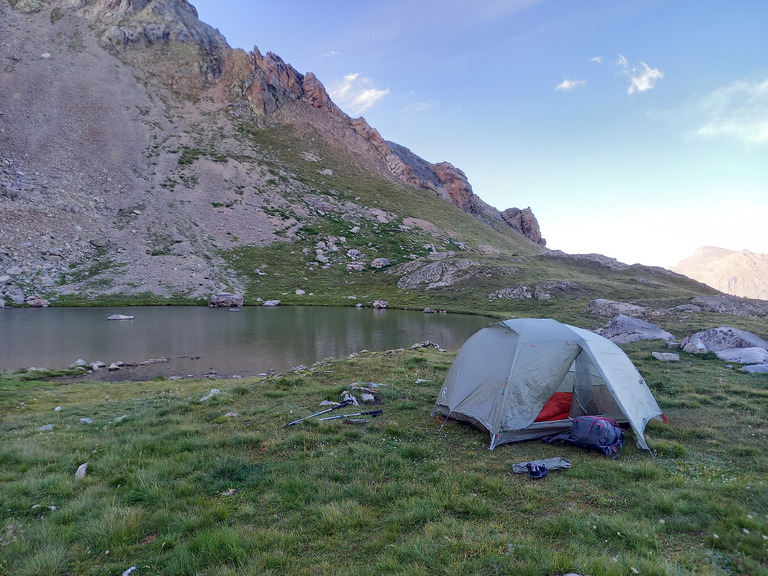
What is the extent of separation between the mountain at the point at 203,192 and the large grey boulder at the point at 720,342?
2576 centimetres

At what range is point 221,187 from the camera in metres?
88.4

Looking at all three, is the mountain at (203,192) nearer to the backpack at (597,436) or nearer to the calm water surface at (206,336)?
the calm water surface at (206,336)

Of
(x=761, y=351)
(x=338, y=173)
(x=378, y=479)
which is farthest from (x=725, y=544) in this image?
(x=338, y=173)

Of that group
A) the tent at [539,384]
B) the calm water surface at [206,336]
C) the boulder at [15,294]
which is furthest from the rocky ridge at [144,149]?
the tent at [539,384]

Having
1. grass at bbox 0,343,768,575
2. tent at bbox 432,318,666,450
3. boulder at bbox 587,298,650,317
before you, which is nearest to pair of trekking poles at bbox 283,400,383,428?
grass at bbox 0,343,768,575

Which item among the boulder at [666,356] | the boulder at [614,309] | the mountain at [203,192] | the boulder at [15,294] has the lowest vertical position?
the boulder at [666,356]

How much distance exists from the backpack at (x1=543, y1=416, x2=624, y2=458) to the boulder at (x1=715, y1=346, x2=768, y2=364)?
52.8ft

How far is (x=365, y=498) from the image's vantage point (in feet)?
24.4

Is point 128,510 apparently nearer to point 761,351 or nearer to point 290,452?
point 290,452

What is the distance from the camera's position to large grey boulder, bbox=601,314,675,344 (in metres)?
28.5

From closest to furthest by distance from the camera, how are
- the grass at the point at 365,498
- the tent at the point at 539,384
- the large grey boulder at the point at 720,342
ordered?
the grass at the point at 365,498, the tent at the point at 539,384, the large grey boulder at the point at 720,342

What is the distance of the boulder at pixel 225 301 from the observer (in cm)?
5434

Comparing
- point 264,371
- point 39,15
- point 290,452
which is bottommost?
point 264,371

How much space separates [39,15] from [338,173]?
290 ft
